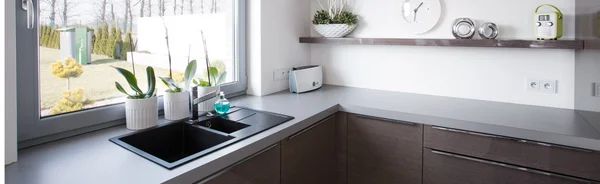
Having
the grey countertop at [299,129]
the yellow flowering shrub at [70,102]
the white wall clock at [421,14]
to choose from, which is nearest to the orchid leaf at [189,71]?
the grey countertop at [299,129]

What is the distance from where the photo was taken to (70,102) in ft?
4.85

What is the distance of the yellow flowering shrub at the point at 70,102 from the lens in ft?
4.72

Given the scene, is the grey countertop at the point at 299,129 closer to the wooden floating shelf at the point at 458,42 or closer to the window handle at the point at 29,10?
the wooden floating shelf at the point at 458,42

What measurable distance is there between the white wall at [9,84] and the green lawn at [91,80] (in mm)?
256

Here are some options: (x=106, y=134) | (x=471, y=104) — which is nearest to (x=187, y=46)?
(x=106, y=134)

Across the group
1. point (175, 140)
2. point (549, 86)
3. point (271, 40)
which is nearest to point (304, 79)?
point (271, 40)

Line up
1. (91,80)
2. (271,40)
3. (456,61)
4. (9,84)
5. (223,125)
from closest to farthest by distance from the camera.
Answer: (9,84), (91,80), (223,125), (456,61), (271,40)

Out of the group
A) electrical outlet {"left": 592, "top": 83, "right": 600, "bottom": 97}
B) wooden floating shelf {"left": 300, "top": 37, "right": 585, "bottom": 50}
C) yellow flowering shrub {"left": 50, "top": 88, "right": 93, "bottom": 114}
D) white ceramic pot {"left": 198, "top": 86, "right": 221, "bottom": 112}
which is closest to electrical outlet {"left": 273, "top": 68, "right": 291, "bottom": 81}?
wooden floating shelf {"left": 300, "top": 37, "right": 585, "bottom": 50}

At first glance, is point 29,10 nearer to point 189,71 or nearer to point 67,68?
point 67,68

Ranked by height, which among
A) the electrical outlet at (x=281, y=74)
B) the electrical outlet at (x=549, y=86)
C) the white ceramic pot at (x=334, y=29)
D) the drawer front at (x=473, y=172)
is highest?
the white ceramic pot at (x=334, y=29)

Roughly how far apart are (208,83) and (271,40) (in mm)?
605

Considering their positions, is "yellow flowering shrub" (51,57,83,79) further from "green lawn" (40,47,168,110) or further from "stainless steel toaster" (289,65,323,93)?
"stainless steel toaster" (289,65,323,93)

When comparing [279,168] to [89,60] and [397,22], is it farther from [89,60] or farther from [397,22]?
[397,22]

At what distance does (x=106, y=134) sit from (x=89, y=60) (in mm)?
327
